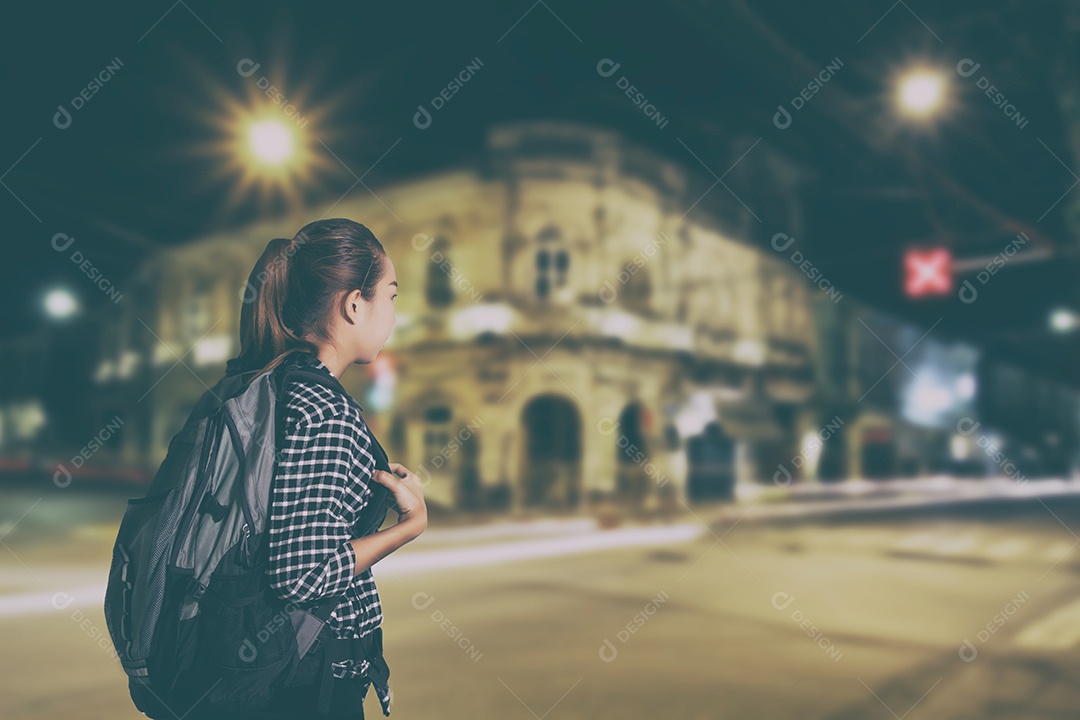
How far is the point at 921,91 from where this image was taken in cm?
900

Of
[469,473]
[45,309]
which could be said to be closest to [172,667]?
[469,473]

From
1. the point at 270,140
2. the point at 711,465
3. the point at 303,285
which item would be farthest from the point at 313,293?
the point at 711,465

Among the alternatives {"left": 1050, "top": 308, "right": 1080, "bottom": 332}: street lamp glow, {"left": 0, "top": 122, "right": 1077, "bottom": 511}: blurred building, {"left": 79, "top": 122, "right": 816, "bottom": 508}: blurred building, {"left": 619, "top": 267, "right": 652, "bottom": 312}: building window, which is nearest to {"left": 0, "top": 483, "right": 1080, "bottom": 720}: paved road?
{"left": 0, "top": 122, "right": 1077, "bottom": 511}: blurred building

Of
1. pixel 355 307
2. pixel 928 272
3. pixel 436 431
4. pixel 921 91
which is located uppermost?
pixel 921 91

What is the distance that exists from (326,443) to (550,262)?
66.8 ft

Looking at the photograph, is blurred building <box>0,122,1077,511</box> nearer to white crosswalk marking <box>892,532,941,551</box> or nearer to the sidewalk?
the sidewalk

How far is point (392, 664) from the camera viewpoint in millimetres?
6086

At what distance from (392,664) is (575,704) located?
1657 mm

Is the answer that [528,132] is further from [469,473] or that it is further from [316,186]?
[469,473]

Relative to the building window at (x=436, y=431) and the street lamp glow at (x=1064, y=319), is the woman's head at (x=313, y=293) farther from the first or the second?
the street lamp glow at (x=1064, y=319)

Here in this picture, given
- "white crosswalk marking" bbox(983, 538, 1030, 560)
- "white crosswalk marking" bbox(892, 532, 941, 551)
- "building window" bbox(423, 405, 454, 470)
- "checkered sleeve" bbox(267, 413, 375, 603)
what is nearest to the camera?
"checkered sleeve" bbox(267, 413, 375, 603)

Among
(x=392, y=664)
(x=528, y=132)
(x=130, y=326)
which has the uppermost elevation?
(x=528, y=132)

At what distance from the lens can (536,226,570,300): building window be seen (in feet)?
71.2

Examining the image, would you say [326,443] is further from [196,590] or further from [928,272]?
[928,272]
